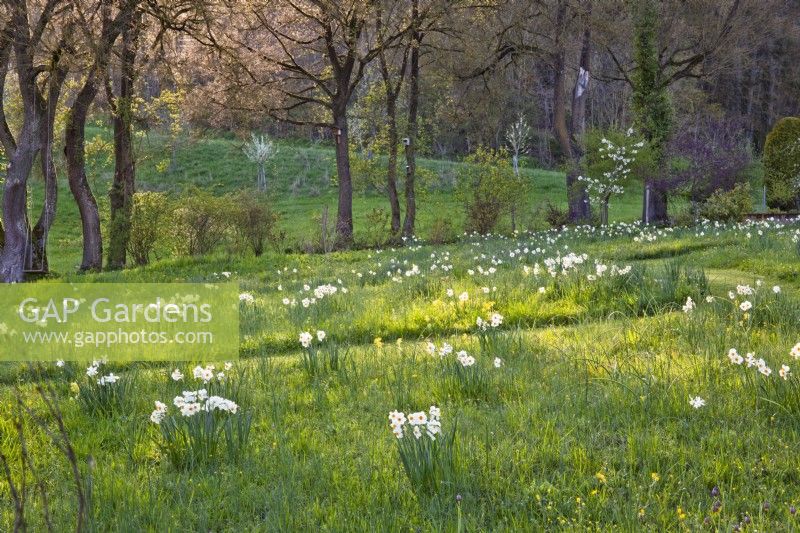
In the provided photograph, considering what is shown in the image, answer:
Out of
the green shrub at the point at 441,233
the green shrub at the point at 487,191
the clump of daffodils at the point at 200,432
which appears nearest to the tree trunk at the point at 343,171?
the green shrub at the point at 441,233

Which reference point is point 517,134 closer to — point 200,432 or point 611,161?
point 611,161

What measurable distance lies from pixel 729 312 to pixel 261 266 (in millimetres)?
10460

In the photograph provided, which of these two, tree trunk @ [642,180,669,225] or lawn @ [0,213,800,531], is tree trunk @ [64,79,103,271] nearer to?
lawn @ [0,213,800,531]

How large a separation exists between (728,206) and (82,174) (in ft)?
59.3

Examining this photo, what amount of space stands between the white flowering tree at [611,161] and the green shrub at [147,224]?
12069mm

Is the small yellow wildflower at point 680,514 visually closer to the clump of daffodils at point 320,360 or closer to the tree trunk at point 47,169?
the clump of daffodils at point 320,360

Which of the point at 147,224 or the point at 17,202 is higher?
the point at 17,202

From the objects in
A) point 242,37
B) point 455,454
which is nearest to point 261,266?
point 242,37

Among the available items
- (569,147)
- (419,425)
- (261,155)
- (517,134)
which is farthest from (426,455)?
(517,134)

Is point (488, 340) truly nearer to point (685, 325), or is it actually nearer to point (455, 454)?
point (685, 325)

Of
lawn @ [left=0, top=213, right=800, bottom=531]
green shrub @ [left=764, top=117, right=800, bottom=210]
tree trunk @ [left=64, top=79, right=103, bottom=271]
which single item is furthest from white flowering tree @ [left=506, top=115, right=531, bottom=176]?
lawn @ [left=0, top=213, right=800, bottom=531]

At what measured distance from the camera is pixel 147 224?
55.7 feet

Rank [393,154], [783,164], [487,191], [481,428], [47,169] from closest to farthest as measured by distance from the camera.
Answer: [481,428] → [47,169] → [487,191] → [393,154] → [783,164]

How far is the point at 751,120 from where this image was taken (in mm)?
44281
